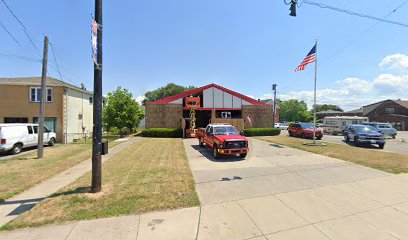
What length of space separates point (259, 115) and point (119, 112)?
58.4 ft

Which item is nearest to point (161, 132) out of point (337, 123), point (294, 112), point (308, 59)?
point (308, 59)

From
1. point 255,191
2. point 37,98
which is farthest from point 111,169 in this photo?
point 37,98

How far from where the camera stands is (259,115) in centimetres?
2797

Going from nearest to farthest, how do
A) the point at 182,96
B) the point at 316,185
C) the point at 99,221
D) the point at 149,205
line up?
the point at 99,221
the point at 149,205
the point at 316,185
the point at 182,96

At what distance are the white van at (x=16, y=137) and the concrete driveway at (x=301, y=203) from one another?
1235cm

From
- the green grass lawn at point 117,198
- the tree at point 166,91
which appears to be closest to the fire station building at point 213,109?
the green grass lawn at point 117,198

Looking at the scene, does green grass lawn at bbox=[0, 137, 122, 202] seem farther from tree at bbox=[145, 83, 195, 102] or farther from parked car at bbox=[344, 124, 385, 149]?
tree at bbox=[145, 83, 195, 102]

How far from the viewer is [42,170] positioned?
8.71m

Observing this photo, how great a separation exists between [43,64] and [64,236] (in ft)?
37.7

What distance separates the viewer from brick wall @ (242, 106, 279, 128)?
90.5 ft

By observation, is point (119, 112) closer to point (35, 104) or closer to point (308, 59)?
point (35, 104)

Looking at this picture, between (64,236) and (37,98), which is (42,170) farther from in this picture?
(37,98)

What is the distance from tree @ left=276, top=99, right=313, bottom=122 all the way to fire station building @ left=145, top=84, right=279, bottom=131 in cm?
5937

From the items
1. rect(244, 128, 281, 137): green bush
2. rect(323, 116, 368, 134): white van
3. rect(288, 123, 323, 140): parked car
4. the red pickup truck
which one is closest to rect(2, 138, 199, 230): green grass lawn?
the red pickup truck
